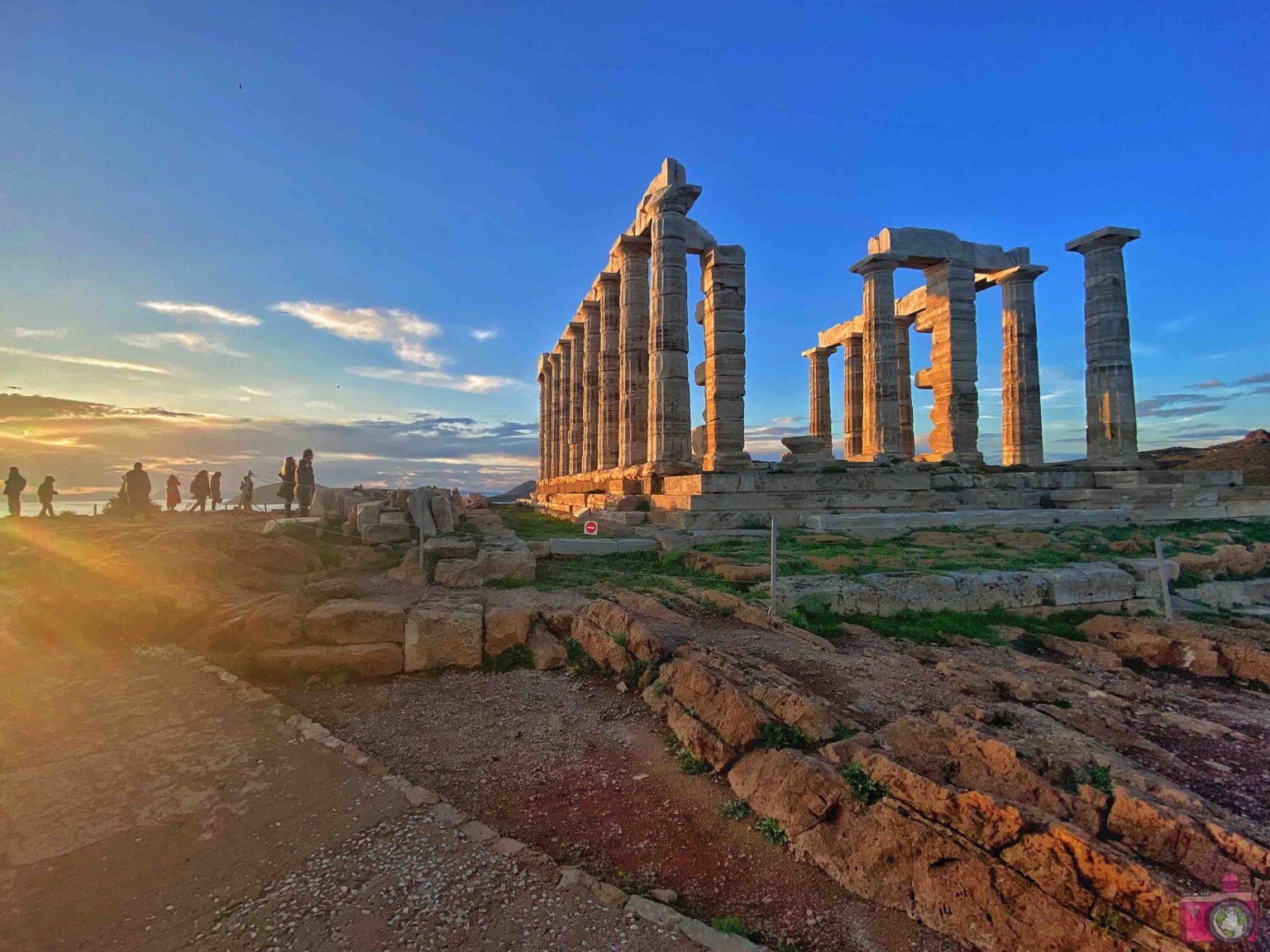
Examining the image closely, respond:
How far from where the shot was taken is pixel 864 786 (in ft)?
13.3

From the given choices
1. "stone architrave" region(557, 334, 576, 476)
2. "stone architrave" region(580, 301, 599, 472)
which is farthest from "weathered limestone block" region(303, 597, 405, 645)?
"stone architrave" region(557, 334, 576, 476)

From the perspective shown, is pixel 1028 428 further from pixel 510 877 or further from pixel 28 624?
pixel 28 624

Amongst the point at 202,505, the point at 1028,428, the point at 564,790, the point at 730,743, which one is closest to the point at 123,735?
the point at 564,790

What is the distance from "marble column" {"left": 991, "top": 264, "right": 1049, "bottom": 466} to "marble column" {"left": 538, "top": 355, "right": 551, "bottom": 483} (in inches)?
961

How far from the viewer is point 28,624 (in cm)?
805

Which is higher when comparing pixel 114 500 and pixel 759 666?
pixel 114 500

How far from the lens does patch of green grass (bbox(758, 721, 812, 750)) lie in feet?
15.4

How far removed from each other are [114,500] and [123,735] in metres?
25.9

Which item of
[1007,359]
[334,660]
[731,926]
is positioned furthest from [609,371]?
[731,926]

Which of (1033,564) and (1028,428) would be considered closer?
(1033,564)

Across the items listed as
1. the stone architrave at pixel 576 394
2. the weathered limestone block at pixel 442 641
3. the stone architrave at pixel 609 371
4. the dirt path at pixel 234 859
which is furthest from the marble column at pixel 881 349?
the dirt path at pixel 234 859

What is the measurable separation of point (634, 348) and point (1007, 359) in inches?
529

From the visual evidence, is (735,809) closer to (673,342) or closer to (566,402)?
(673,342)

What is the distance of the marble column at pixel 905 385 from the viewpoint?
86.3ft
